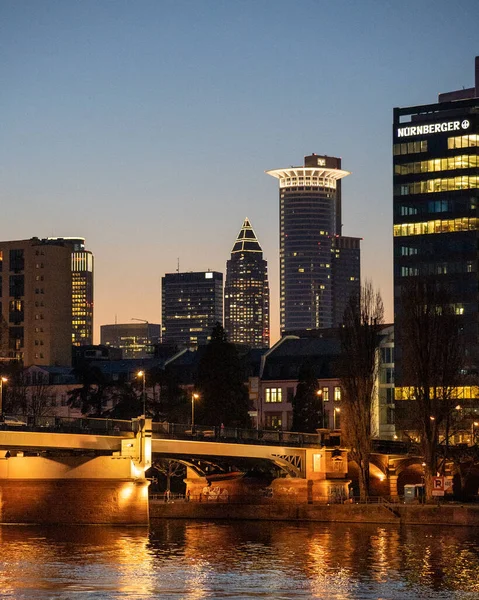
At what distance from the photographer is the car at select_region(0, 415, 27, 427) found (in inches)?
4786

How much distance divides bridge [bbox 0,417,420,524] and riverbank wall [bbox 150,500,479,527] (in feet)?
11.8

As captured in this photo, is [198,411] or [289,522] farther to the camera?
[198,411]

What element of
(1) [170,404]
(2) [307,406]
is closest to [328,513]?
(2) [307,406]

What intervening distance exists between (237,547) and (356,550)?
930cm

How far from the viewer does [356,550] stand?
11238 cm

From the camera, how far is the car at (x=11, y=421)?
121562 millimetres

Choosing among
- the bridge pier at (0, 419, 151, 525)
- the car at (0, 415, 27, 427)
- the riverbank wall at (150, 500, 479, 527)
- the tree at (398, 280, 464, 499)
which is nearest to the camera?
the car at (0, 415, 27, 427)

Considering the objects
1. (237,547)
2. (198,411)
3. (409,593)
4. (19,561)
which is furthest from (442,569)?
(198,411)

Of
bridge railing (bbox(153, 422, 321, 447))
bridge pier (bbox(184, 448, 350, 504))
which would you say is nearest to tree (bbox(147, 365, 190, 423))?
bridge pier (bbox(184, 448, 350, 504))

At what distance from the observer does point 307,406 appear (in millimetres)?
191000

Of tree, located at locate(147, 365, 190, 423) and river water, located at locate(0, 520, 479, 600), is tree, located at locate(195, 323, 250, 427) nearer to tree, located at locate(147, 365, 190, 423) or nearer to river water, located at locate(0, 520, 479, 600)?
tree, located at locate(147, 365, 190, 423)

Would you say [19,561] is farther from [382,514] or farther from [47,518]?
[382,514]

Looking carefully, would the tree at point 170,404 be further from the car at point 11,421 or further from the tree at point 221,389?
the car at point 11,421

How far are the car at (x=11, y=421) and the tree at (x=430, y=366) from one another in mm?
40791
